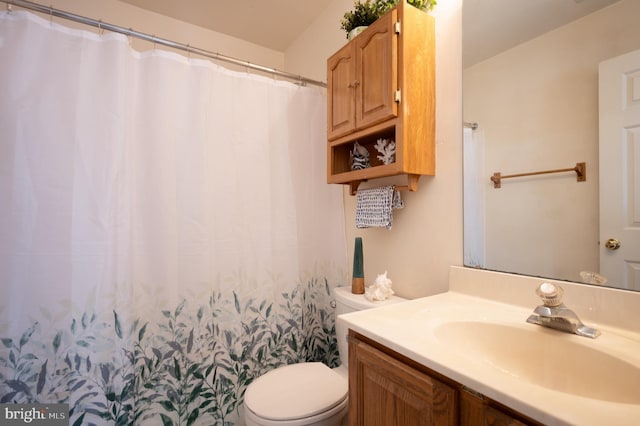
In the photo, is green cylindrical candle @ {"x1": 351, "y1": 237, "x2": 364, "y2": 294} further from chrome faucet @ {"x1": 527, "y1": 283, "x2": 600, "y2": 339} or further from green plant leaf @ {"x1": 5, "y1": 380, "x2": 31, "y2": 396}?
green plant leaf @ {"x1": 5, "y1": 380, "x2": 31, "y2": 396}

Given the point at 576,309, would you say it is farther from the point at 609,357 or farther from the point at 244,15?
the point at 244,15

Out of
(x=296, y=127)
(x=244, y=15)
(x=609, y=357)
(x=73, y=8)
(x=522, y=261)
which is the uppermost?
(x=244, y=15)

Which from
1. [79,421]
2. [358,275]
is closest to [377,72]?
[358,275]

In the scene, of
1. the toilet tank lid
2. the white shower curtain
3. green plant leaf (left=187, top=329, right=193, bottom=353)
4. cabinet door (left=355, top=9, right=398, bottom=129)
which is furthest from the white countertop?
green plant leaf (left=187, top=329, right=193, bottom=353)

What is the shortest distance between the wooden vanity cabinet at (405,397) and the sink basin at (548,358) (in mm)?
104

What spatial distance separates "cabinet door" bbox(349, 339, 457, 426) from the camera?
588mm

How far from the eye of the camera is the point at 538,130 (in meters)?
0.93

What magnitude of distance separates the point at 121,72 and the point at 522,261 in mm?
1665

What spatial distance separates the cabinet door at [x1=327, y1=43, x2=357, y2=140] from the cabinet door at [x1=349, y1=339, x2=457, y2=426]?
96cm

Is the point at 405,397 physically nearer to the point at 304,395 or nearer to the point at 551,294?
the point at 551,294

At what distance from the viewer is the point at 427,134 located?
1184 millimetres

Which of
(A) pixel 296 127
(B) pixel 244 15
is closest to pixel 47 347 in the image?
(A) pixel 296 127

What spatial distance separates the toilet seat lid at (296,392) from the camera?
3.37ft

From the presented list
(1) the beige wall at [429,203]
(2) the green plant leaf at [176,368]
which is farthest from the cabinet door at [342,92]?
(2) the green plant leaf at [176,368]
